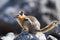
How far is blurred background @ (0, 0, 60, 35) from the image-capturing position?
4.91 ft

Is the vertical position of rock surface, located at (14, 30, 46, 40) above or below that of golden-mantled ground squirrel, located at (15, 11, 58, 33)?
below

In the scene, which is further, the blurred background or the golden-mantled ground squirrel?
the blurred background

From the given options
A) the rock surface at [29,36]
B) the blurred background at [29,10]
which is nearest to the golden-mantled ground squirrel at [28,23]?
the rock surface at [29,36]

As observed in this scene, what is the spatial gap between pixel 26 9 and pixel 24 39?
577mm

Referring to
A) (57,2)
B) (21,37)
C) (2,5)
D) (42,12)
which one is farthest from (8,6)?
(21,37)

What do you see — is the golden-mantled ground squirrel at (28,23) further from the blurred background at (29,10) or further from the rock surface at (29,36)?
the blurred background at (29,10)

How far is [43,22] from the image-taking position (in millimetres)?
1531

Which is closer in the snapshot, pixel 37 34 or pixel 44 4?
pixel 37 34

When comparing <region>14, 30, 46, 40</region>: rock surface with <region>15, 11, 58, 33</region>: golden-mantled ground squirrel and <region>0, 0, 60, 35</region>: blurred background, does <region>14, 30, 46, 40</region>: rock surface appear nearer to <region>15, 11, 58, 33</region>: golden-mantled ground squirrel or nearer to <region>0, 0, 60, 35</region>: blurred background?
<region>15, 11, 58, 33</region>: golden-mantled ground squirrel

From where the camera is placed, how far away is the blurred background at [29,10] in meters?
1.50

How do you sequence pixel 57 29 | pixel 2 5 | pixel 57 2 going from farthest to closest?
pixel 57 2, pixel 2 5, pixel 57 29

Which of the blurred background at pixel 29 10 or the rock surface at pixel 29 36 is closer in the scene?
the rock surface at pixel 29 36

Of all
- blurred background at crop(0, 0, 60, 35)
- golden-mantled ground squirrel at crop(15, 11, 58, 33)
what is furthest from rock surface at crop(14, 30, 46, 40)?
blurred background at crop(0, 0, 60, 35)

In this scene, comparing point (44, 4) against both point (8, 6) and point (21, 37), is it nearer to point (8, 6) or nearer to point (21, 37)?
point (8, 6)
